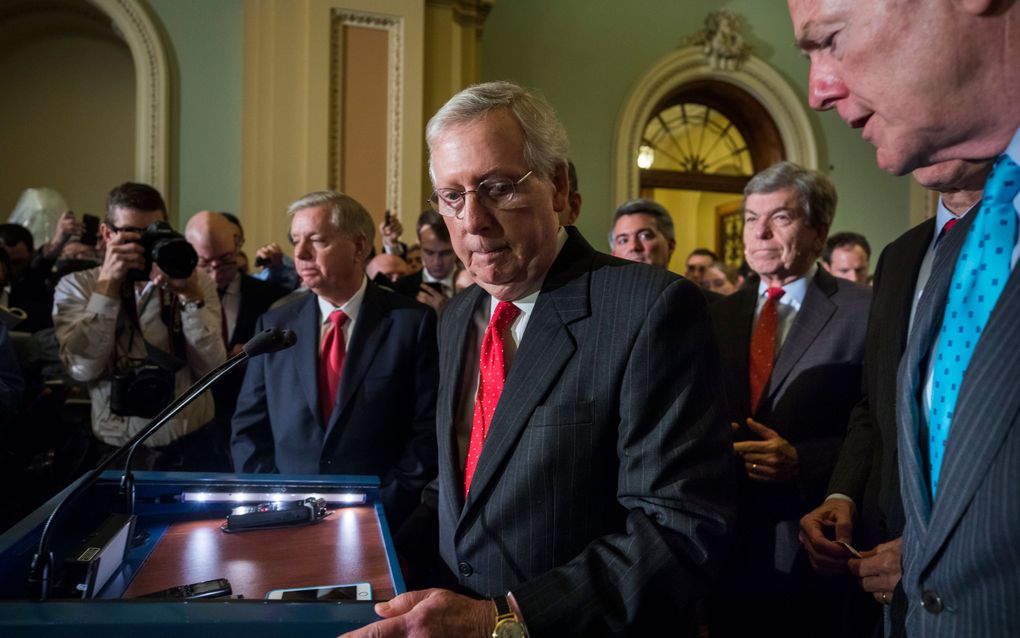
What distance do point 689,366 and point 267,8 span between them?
18.2ft

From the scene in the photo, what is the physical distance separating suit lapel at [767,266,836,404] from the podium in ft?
3.78

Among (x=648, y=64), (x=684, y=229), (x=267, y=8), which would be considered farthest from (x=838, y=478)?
(x=684, y=229)

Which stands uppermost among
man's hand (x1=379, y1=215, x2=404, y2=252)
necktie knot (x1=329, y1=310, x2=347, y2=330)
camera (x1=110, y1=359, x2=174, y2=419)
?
man's hand (x1=379, y1=215, x2=404, y2=252)

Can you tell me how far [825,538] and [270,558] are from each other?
111cm

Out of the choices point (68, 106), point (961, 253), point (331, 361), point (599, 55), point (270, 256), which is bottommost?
point (331, 361)

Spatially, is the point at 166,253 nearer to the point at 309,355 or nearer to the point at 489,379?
the point at 309,355

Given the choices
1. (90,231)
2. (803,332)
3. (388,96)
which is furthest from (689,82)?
(90,231)

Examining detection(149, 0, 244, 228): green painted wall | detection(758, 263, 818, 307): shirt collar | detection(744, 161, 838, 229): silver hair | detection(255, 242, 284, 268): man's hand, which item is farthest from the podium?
detection(149, 0, 244, 228): green painted wall

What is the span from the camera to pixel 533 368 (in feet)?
4.12

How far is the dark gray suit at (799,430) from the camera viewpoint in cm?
197

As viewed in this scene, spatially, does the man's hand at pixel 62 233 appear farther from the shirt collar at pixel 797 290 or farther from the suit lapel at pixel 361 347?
the shirt collar at pixel 797 290

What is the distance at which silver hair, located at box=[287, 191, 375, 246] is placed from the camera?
2.42m

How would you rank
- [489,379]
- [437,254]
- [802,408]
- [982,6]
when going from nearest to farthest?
[982,6] → [489,379] → [802,408] → [437,254]

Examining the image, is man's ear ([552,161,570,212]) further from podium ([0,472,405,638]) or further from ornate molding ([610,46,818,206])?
ornate molding ([610,46,818,206])
